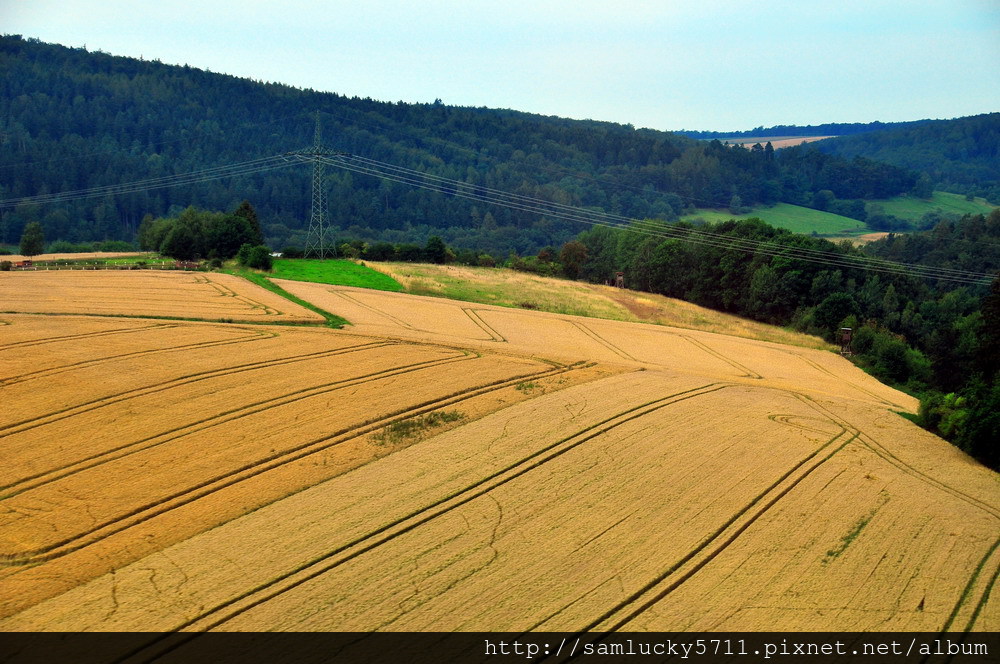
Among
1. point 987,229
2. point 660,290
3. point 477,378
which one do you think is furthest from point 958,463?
point 987,229

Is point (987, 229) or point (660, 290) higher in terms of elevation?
point (987, 229)

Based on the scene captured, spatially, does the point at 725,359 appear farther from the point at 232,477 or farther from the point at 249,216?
the point at 249,216

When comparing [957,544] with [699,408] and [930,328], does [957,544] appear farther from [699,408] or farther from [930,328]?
[930,328]

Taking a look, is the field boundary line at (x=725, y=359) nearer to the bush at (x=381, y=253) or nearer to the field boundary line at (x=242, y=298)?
the field boundary line at (x=242, y=298)

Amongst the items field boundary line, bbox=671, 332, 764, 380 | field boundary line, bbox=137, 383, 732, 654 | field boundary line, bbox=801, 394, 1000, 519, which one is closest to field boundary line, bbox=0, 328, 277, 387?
field boundary line, bbox=137, 383, 732, 654

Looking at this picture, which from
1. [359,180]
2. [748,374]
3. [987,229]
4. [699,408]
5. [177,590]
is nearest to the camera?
[177,590]

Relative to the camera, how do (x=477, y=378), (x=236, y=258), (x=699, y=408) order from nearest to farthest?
(x=699, y=408), (x=477, y=378), (x=236, y=258)
